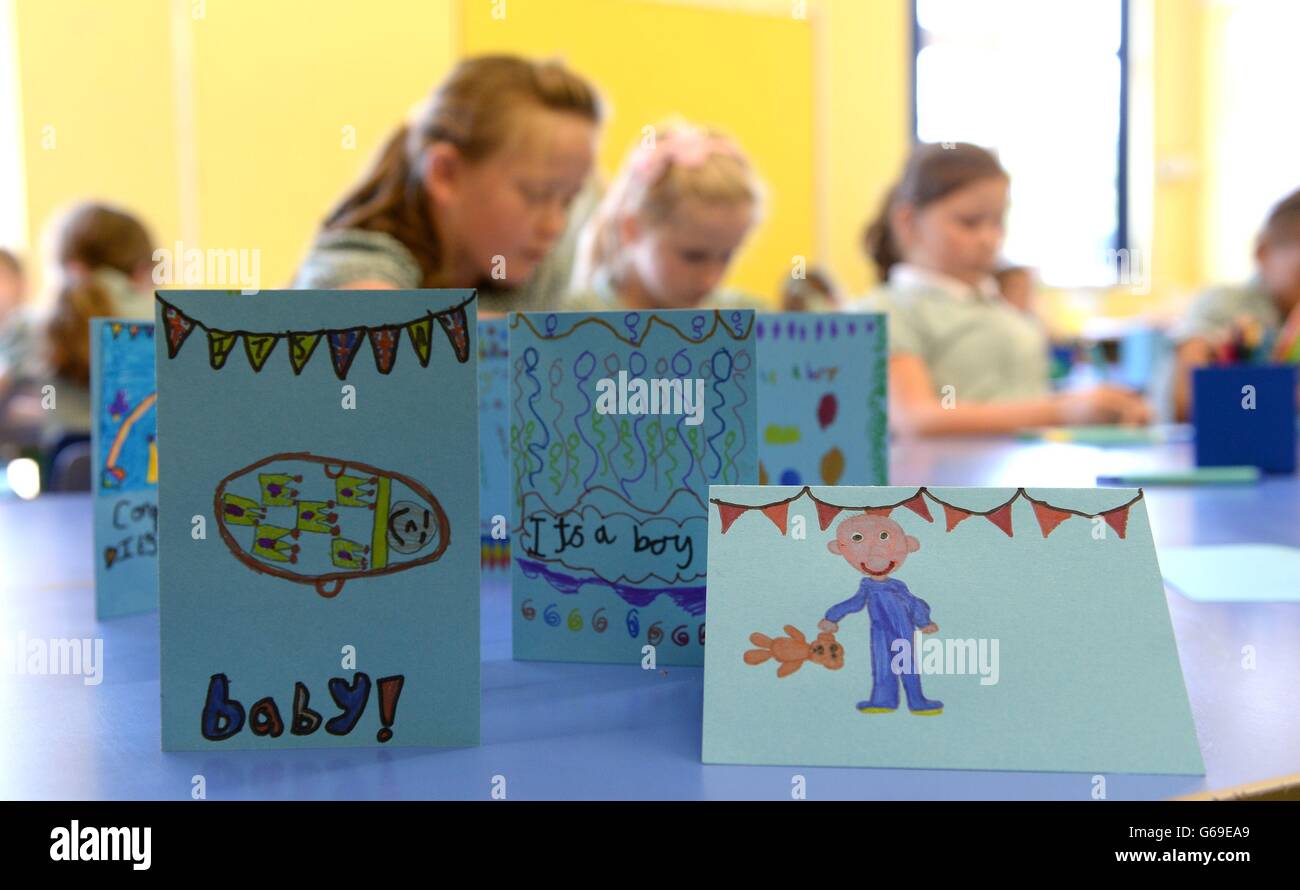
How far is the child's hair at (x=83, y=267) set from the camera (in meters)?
2.42

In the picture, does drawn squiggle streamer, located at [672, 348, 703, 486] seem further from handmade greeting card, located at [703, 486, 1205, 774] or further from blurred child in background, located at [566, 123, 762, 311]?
blurred child in background, located at [566, 123, 762, 311]

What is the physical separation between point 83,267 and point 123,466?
226 centimetres

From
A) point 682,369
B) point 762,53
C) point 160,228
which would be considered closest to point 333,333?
point 682,369

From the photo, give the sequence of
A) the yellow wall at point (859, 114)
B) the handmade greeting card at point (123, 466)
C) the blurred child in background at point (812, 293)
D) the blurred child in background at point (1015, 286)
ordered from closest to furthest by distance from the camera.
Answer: the handmade greeting card at point (123, 466) → the blurred child in background at point (812, 293) → the blurred child in background at point (1015, 286) → the yellow wall at point (859, 114)

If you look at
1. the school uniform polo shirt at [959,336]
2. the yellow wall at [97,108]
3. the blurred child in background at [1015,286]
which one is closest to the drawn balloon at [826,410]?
the school uniform polo shirt at [959,336]

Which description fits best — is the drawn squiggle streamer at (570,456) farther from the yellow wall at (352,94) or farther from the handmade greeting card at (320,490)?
the yellow wall at (352,94)

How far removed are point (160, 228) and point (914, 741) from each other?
166 inches

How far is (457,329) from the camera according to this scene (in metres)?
0.49

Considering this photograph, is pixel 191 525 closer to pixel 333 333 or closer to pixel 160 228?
pixel 333 333

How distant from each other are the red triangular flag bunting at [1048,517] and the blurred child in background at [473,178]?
1.25 m

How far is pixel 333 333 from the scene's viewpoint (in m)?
0.49
